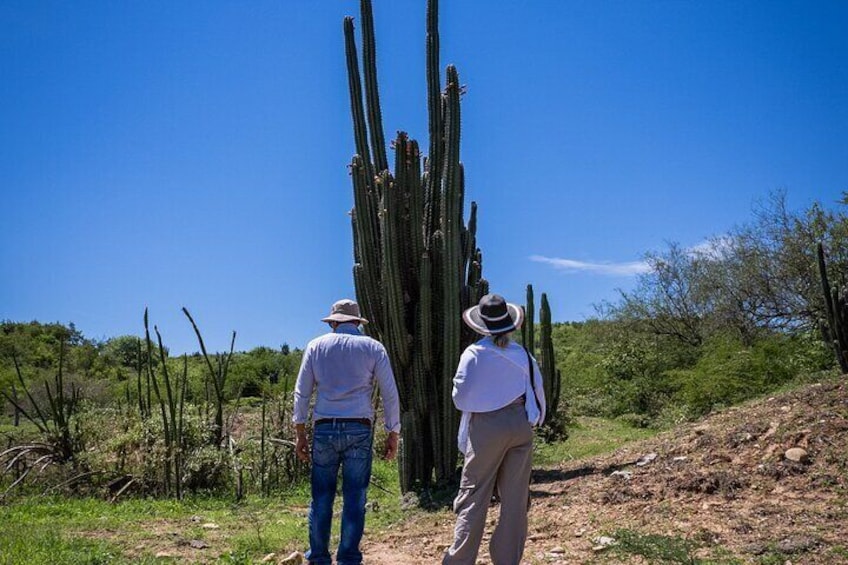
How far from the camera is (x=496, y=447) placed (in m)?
4.61

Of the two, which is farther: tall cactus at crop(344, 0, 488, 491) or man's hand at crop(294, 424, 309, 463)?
tall cactus at crop(344, 0, 488, 491)

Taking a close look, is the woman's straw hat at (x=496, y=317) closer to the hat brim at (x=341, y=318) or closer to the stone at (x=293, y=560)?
the hat brim at (x=341, y=318)

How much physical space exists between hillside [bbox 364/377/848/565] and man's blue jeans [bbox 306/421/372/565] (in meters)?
1.14

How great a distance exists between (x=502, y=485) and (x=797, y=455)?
431 cm

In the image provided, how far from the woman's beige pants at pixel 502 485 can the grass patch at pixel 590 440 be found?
682cm

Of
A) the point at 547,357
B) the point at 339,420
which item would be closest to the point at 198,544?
the point at 339,420

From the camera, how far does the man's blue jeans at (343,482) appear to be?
494cm

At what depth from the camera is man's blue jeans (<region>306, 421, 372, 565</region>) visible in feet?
16.2

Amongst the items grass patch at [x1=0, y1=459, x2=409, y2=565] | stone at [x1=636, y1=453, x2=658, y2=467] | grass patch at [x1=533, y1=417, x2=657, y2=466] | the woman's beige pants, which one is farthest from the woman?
grass patch at [x1=533, y1=417, x2=657, y2=466]

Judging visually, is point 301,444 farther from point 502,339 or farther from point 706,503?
point 706,503

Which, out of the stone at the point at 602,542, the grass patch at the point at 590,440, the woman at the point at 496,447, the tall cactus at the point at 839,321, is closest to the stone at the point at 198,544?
the woman at the point at 496,447

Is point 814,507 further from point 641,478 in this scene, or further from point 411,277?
point 411,277

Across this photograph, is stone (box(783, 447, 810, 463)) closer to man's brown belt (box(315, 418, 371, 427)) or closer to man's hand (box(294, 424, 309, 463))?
man's brown belt (box(315, 418, 371, 427))

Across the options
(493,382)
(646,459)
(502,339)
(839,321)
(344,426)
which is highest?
(839,321)
